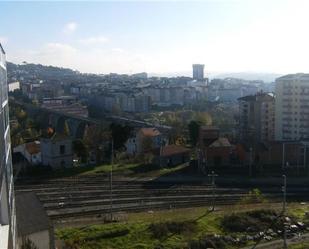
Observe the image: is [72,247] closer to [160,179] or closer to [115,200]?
[115,200]

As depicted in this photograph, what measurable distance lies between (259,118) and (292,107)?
292 cm

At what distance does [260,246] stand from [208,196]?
6.53 metres

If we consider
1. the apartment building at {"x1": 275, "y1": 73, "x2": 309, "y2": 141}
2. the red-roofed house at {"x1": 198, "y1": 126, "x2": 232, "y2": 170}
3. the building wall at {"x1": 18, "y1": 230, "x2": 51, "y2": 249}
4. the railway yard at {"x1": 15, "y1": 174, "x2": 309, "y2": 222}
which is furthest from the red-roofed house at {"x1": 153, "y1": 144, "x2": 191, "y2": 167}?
the building wall at {"x1": 18, "y1": 230, "x2": 51, "y2": 249}

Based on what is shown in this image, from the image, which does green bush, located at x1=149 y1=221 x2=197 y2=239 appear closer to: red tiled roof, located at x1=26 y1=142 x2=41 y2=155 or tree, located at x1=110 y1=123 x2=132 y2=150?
red tiled roof, located at x1=26 y1=142 x2=41 y2=155

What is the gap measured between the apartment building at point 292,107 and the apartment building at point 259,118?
114 centimetres

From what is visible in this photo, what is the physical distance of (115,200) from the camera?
18719 millimetres

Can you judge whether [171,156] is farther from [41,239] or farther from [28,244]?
[28,244]

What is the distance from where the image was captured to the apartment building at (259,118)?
36062mm

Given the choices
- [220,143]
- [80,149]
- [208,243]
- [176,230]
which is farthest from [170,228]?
[80,149]

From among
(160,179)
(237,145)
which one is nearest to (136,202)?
(160,179)

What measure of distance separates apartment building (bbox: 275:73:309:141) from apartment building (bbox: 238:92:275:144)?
114 centimetres

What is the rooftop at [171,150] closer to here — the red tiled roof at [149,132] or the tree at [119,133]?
the tree at [119,133]

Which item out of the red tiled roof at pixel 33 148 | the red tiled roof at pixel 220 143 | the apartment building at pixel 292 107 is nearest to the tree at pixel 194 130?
the red tiled roof at pixel 220 143

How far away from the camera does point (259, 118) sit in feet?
119
